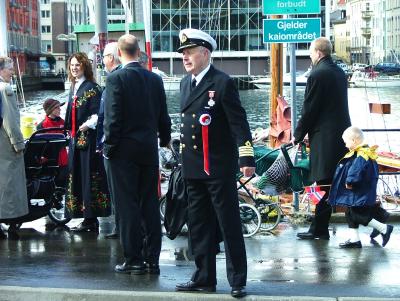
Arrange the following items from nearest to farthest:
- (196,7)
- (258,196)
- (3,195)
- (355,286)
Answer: (355,286)
(3,195)
(258,196)
(196,7)

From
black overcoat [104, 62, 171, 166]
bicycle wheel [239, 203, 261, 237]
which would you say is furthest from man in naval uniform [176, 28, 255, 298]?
bicycle wheel [239, 203, 261, 237]

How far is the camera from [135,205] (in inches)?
332

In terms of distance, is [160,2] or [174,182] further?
[160,2]

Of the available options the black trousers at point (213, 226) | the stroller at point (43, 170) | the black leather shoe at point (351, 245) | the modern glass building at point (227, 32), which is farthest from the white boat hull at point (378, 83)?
the black trousers at point (213, 226)

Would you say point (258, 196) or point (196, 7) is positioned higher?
point (196, 7)

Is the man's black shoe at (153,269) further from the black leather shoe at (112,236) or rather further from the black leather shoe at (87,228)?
the black leather shoe at (87,228)

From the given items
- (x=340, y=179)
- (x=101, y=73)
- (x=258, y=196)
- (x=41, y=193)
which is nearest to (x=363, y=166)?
(x=340, y=179)

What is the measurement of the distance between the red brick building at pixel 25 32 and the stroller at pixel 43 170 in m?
112

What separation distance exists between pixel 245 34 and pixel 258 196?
93427mm

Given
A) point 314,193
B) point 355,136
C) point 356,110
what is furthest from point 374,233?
point 356,110

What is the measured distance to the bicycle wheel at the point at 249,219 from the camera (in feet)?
34.9

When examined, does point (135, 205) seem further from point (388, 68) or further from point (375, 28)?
point (375, 28)

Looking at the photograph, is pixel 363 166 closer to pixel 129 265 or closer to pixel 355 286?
pixel 355 286

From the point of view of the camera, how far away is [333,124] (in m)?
10.2
